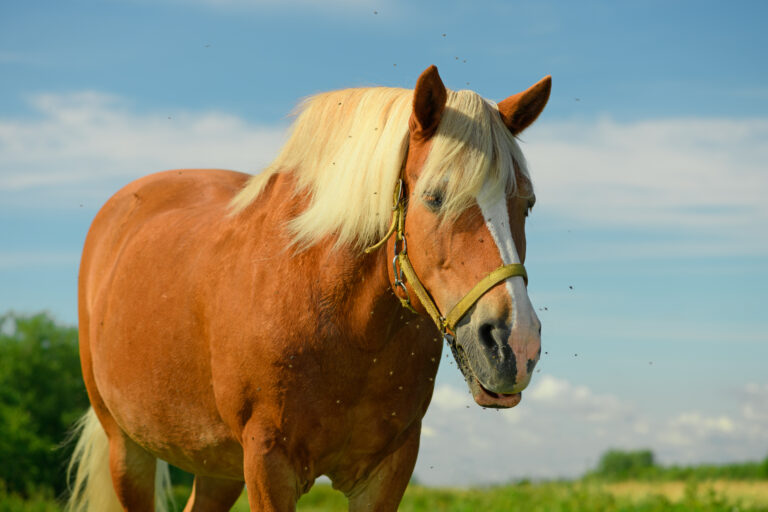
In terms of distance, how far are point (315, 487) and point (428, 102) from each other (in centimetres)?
1143

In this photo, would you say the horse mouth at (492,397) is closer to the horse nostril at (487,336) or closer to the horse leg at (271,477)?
the horse nostril at (487,336)

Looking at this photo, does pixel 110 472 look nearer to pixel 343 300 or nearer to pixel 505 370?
pixel 343 300

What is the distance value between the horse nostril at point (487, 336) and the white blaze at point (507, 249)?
0.39 feet

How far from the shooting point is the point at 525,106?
3521 mm

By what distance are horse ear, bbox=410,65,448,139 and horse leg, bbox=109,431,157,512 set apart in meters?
3.62

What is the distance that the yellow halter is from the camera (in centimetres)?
293

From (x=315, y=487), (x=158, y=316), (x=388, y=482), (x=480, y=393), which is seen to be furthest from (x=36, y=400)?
(x=480, y=393)

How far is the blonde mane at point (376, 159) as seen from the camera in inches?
123

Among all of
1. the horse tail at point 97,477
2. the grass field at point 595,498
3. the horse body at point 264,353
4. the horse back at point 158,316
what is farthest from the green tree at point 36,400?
the horse body at point 264,353

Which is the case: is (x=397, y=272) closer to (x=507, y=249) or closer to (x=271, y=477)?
(x=507, y=249)

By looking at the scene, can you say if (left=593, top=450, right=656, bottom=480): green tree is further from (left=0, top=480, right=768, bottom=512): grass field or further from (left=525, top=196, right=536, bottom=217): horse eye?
(left=525, top=196, right=536, bottom=217): horse eye

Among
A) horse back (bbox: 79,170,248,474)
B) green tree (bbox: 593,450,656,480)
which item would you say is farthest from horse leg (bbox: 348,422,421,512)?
green tree (bbox: 593,450,656,480)

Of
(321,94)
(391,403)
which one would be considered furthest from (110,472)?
(321,94)

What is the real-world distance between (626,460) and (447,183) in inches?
678
